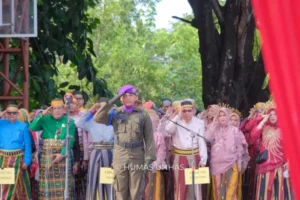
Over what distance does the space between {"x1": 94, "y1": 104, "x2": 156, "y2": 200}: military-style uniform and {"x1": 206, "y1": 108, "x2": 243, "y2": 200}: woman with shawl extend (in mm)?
1669

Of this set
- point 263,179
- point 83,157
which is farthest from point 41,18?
point 263,179

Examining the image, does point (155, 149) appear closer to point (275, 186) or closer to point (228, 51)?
point (275, 186)

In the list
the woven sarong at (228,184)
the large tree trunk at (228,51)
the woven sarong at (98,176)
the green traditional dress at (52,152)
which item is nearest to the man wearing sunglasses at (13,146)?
the green traditional dress at (52,152)

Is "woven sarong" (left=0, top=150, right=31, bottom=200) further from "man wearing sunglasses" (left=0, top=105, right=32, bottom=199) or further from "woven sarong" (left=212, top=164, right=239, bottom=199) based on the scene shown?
"woven sarong" (left=212, top=164, right=239, bottom=199)

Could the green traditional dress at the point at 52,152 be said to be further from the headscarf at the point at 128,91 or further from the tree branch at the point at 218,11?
the tree branch at the point at 218,11

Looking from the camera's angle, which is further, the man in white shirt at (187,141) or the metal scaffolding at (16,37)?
the metal scaffolding at (16,37)

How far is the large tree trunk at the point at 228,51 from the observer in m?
16.7

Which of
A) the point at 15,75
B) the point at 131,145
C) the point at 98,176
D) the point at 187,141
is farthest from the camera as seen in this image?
the point at 15,75

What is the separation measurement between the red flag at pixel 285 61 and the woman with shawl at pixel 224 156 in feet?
31.5

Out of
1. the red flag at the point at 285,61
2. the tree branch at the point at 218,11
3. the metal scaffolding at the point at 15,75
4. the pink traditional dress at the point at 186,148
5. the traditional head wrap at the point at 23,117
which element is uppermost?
the tree branch at the point at 218,11

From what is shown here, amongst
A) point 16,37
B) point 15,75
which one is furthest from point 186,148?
point 15,75

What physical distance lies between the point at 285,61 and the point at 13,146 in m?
9.57

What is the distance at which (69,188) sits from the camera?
10.4 metres

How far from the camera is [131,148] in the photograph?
9.14m
